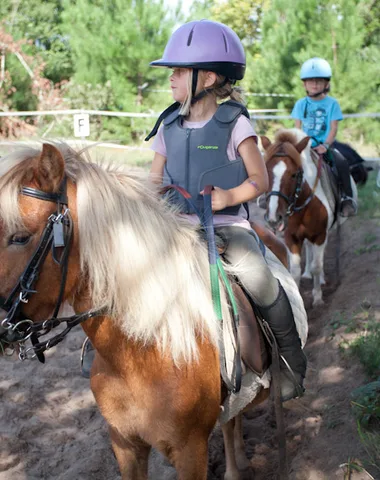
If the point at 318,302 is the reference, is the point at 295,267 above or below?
→ above

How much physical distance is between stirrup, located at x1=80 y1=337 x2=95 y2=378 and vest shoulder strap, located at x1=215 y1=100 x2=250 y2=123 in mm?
1244

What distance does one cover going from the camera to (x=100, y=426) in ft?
12.0

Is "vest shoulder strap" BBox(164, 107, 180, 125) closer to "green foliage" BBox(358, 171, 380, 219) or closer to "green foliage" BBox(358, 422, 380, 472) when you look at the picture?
"green foliage" BBox(358, 422, 380, 472)

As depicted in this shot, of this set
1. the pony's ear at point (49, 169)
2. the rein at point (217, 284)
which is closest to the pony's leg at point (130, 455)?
the rein at point (217, 284)

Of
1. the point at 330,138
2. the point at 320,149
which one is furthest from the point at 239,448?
the point at 330,138

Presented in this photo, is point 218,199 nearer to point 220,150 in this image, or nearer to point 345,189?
point 220,150

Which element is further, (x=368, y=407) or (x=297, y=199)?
(x=297, y=199)

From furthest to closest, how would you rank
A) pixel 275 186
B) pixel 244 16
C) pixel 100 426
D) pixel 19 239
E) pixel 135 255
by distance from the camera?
1. pixel 244 16
2. pixel 275 186
3. pixel 100 426
4. pixel 135 255
5. pixel 19 239

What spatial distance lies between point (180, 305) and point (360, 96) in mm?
15146

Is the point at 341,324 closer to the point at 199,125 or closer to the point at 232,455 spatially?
the point at 232,455

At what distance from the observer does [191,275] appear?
207 centimetres

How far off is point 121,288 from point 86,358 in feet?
2.76

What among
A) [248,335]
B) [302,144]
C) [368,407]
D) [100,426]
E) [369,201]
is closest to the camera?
[248,335]

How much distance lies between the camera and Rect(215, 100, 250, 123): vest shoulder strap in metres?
2.40
